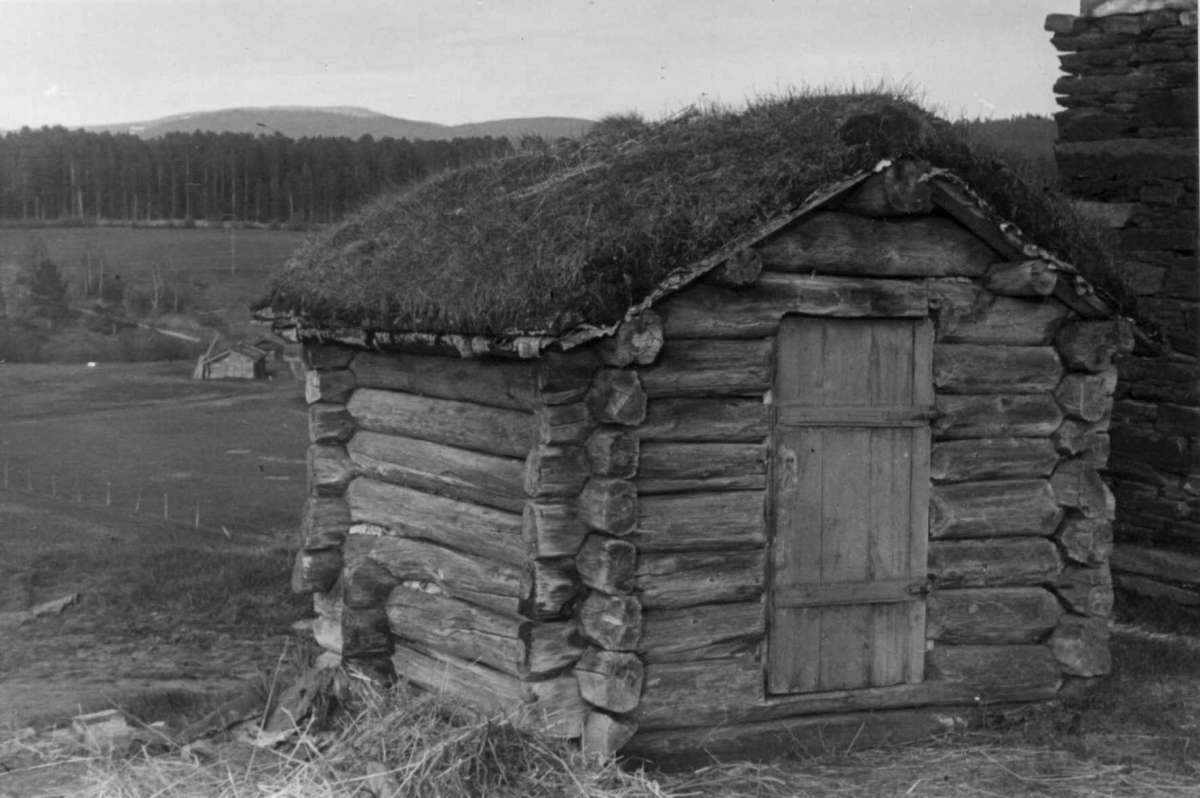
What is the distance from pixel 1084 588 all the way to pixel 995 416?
3.71 ft

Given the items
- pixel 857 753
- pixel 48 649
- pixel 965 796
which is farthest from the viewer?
pixel 48 649

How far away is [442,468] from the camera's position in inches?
314

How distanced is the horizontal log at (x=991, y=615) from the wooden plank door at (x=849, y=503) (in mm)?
119

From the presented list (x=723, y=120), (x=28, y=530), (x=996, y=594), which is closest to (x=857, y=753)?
(x=996, y=594)

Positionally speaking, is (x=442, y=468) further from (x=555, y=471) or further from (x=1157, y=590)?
(x=1157, y=590)

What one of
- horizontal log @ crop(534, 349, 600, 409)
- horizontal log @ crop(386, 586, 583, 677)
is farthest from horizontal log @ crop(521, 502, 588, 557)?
horizontal log @ crop(534, 349, 600, 409)

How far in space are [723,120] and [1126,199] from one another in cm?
491

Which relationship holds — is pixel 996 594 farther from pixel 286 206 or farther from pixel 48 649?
pixel 286 206

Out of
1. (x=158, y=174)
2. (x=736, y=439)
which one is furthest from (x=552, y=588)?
(x=158, y=174)

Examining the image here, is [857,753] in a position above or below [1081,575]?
below

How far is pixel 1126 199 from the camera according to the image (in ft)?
38.0

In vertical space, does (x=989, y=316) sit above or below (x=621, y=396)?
above

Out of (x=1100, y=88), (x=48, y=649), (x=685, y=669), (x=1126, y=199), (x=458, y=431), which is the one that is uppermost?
(x=1100, y=88)

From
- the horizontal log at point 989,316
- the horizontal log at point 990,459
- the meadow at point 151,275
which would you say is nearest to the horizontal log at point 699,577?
the horizontal log at point 990,459
